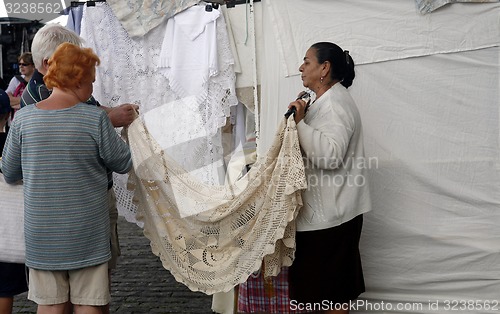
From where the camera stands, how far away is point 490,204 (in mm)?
4355

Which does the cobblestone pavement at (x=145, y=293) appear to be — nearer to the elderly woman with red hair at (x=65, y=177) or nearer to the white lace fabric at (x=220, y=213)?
the white lace fabric at (x=220, y=213)

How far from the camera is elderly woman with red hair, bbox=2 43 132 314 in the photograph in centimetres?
345

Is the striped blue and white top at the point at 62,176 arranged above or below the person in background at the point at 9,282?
above

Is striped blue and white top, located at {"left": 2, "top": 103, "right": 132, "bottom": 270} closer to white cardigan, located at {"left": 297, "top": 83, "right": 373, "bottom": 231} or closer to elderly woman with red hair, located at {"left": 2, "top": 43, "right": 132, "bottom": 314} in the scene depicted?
elderly woman with red hair, located at {"left": 2, "top": 43, "right": 132, "bottom": 314}

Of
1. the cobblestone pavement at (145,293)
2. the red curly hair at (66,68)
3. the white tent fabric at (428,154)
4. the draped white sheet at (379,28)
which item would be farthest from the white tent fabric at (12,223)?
the white tent fabric at (428,154)

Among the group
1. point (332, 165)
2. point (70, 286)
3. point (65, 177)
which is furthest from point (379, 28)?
point (70, 286)

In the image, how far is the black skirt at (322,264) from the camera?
3.84m

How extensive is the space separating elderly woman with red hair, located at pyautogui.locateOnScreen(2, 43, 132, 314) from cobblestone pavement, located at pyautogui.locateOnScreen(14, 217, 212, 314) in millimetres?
1748

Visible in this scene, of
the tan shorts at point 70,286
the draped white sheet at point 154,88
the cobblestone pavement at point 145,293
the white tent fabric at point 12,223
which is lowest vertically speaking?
the cobblestone pavement at point 145,293

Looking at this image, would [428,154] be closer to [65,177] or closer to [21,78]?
[65,177]

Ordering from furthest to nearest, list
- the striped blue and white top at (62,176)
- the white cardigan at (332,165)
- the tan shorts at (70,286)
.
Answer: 1. the white cardigan at (332,165)
2. the tan shorts at (70,286)
3. the striped blue and white top at (62,176)

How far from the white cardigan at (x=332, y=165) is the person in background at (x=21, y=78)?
12.9ft

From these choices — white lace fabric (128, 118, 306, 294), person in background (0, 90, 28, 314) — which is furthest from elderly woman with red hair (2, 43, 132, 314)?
white lace fabric (128, 118, 306, 294)

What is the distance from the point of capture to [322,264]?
12.6 feet
